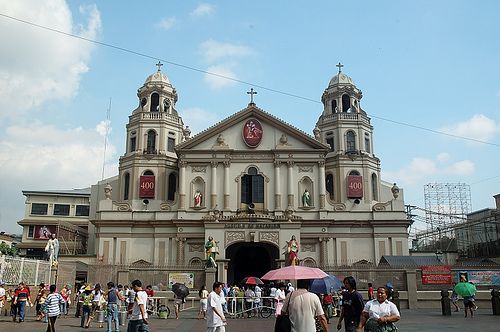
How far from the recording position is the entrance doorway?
48656mm

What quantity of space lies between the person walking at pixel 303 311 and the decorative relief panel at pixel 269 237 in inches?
1375

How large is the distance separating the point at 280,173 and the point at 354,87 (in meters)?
13.6

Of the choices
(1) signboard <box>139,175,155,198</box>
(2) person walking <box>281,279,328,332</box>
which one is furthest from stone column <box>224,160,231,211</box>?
(2) person walking <box>281,279,328,332</box>

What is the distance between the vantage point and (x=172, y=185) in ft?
173

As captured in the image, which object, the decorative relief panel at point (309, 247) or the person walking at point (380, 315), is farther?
the decorative relief panel at point (309, 247)

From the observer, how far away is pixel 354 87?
5559 cm

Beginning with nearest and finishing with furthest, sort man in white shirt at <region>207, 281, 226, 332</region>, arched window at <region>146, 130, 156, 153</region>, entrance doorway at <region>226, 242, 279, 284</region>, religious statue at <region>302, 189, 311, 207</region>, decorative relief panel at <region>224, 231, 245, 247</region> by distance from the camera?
1. man in white shirt at <region>207, 281, 226, 332</region>
2. decorative relief panel at <region>224, 231, 245, 247</region>
3. entrance doorway at <region>226, 242, 279, 284</region>
4. religious statue at <region>302, 189, 311, 207</region>
5. arched window at <region>146, 130, 156, 153</region>

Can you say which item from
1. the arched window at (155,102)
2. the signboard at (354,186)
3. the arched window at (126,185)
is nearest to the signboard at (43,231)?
the arched window at (126,185)

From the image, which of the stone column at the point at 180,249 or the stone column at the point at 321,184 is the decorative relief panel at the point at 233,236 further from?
the stone column at the point at 321,184

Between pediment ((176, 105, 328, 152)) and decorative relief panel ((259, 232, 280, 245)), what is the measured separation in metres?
9.29

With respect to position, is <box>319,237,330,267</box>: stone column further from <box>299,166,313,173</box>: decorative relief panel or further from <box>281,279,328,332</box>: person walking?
<box>281,279,328,332</box>: person walking

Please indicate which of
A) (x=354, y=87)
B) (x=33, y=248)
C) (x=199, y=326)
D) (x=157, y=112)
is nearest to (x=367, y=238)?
(x=354, y=87)

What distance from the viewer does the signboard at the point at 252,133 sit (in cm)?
5022

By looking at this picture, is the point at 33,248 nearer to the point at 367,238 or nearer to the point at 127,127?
the point at 127,127
